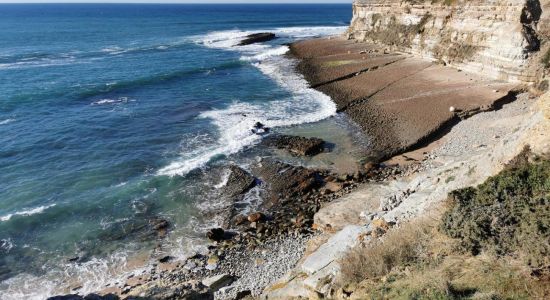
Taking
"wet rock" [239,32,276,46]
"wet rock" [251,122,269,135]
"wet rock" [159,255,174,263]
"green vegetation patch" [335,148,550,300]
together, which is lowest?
"wet rock" [159,255,174,263]

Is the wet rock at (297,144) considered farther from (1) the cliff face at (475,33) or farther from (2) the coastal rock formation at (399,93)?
(1) the cliff face at (475,33)

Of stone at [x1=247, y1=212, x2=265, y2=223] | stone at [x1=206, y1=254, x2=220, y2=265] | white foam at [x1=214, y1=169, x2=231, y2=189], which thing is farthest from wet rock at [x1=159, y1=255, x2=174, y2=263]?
white foam at [x1=214, y1=169, x2=231, y2=189]

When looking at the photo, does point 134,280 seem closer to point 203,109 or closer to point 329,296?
point 329,296

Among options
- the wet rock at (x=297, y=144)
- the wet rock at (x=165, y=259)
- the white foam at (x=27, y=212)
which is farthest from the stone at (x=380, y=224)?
the white foam at (x=27, y=212)

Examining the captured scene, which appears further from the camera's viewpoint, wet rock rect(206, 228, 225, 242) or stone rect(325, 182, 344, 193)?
stone rect(325, 182, 344, 193)

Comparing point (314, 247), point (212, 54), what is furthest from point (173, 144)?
point (212, 54)

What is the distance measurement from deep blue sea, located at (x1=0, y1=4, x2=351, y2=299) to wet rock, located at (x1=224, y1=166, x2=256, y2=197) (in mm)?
860

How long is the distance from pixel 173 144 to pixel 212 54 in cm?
3798

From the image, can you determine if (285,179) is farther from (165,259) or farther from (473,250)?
(473,250)

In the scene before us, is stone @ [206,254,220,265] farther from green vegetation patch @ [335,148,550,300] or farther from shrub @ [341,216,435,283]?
shrub @ [341,216,435,283]

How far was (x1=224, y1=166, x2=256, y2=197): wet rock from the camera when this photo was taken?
78.4 ft

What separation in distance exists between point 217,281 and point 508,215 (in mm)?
11050

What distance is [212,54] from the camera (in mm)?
64875

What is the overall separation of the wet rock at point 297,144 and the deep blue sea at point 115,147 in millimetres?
1764
